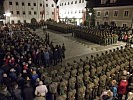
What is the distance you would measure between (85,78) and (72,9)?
48.4m

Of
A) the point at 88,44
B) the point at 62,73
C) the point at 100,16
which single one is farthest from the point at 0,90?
the point at 100,16

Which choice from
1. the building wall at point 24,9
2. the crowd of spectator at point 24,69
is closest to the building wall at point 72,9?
the building wall at point 24,9

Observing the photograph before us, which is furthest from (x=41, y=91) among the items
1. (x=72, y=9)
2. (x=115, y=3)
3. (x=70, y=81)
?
(x=72, y=9)

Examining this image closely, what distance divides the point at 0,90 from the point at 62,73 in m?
4.25

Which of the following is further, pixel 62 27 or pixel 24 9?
pixel 24 9

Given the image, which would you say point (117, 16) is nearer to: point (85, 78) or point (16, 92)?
point (85, 78)

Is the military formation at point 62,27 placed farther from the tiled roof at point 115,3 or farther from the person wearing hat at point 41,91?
the person wearing hat at point 41,91

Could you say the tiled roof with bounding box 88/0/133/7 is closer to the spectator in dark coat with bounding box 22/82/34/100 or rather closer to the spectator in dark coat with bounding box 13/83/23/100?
the spectator in dark coat with bounding box 22/82/34/100

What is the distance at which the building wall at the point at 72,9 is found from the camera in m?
52.6

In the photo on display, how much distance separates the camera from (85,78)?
10.8 meters

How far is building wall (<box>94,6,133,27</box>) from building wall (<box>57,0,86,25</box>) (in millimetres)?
9267

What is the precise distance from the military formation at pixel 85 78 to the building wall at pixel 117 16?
74.2ft

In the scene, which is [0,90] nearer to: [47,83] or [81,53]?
[47,83]

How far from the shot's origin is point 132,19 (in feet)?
112
